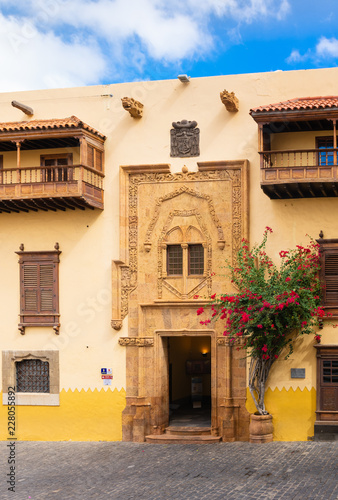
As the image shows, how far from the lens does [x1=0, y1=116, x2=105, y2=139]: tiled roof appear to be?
63.3ft

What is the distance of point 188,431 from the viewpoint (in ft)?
64.1

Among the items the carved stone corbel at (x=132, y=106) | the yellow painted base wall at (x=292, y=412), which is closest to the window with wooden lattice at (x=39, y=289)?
the carved stone corbel at (x=132, y=106)

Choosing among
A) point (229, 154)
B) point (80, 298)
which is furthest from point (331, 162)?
point (80, 298)

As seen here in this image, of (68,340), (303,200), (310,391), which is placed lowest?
(310,391)

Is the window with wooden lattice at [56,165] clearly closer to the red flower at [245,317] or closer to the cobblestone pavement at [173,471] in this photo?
the red flower at [245,317]

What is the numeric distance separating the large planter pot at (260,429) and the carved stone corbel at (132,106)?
8944 mm

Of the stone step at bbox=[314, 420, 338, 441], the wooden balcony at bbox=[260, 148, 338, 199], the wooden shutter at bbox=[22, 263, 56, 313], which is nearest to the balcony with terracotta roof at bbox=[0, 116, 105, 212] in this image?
the wooden shutter at bbox=[22, 263, 56, 313]

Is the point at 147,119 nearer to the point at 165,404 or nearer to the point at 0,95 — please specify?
the point at 0,95

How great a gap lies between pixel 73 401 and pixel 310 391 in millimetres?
6652

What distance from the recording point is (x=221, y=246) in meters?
19.4

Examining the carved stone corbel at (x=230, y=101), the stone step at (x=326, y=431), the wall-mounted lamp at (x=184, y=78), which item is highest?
the wall-mounted lamp at (x=184, y=78)

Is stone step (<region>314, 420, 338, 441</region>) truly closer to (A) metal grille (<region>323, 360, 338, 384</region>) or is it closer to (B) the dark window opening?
(A) metal grille (<region>323, 360, 338, 384</region>)

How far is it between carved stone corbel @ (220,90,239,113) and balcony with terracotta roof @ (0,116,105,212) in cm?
370

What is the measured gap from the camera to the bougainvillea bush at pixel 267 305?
1778cm
